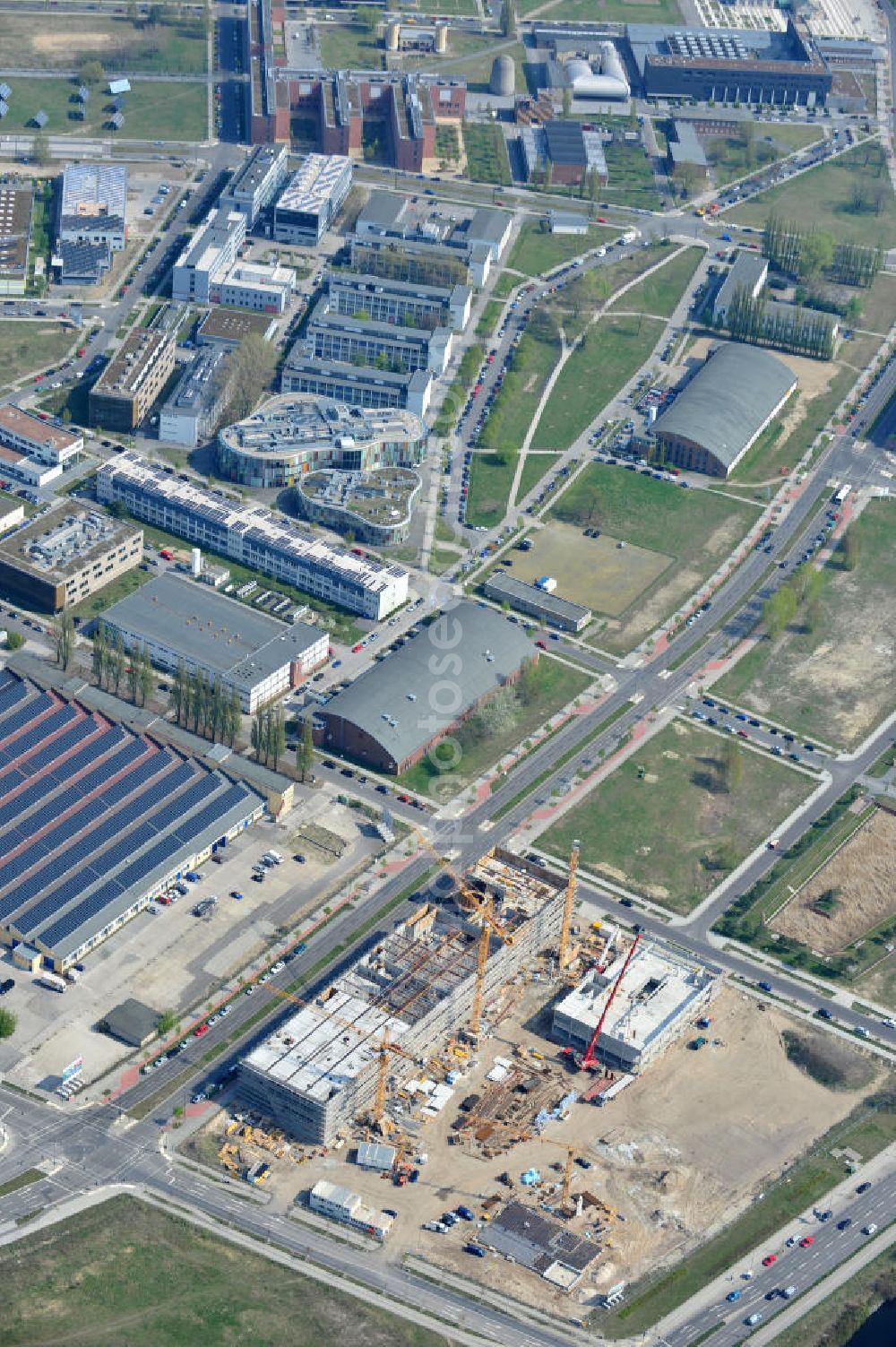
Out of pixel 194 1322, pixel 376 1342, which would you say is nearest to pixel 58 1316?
pixel 194 1322

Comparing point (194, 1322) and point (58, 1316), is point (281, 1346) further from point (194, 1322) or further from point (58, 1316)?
point (58, 1316)

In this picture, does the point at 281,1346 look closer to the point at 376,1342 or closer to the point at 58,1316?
the point at 376,1342

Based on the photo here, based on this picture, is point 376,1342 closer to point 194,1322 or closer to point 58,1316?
point 194,1322

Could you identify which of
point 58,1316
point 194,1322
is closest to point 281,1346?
point 194,1322
